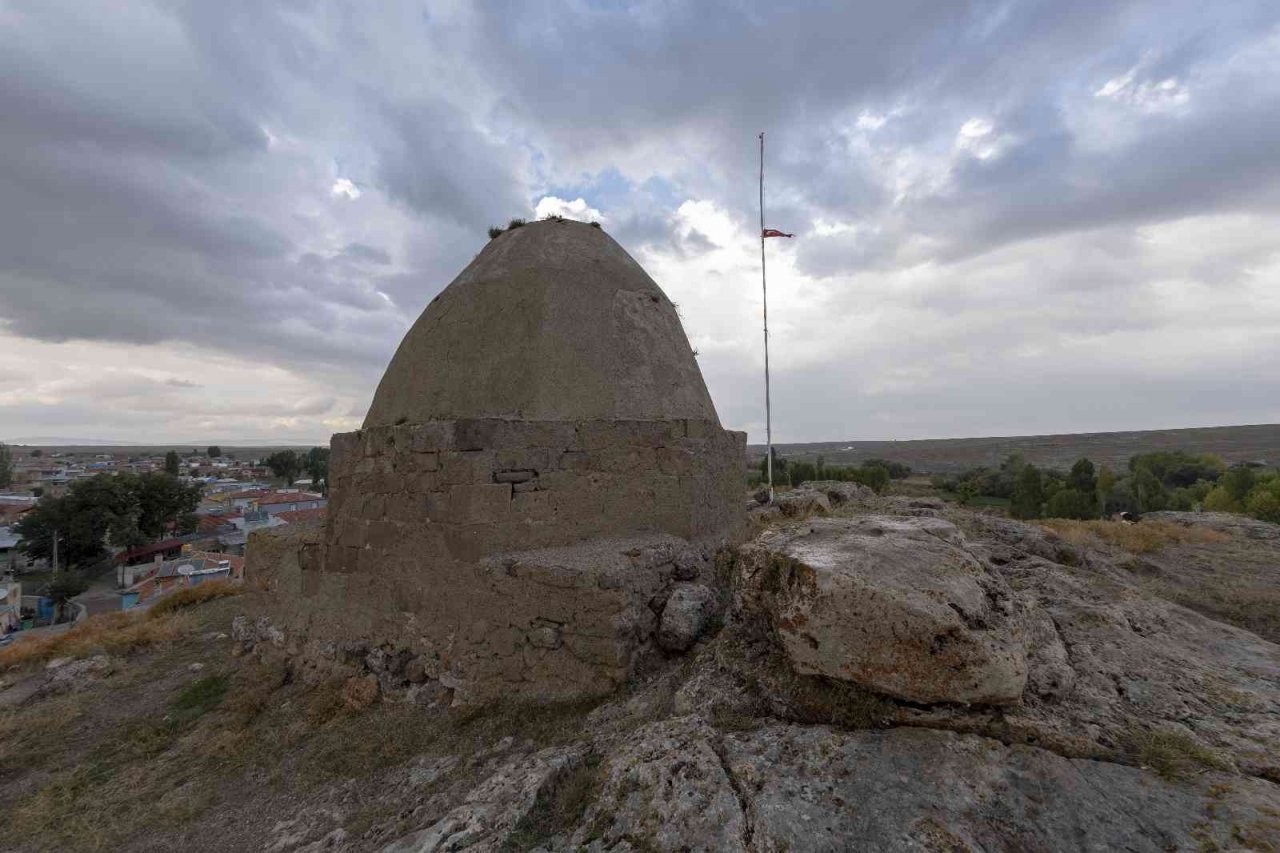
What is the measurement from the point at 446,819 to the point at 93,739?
4111 millimetres

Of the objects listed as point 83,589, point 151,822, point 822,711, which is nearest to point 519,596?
point 822,711

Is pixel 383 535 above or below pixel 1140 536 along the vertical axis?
above

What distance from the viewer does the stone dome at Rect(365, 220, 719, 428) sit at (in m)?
4.64

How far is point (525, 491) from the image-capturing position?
13.8ft

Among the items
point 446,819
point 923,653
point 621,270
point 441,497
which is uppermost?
point 621,270

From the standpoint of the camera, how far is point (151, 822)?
3.45 m

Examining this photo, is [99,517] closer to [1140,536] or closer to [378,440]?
[378,440]

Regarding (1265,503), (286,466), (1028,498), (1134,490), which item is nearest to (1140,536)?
(1265,503)

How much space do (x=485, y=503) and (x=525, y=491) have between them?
0.28 metres

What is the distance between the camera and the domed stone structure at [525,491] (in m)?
3.79

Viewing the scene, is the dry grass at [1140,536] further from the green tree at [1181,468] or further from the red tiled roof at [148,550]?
the red tiled roof at [148,550]

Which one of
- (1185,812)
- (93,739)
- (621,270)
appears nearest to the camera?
(1185,812)

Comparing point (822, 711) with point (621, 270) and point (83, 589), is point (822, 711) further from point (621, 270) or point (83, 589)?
point (83, 589)

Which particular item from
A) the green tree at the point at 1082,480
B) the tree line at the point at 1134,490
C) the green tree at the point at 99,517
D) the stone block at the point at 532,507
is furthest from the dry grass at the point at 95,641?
the green tree at the point at 99,517
